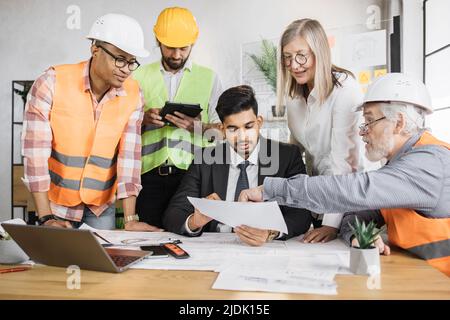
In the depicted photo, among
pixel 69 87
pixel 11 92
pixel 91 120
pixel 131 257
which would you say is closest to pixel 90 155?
pixel 91 120

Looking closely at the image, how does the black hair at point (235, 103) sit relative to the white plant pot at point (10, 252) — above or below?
above

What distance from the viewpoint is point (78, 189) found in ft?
7.66

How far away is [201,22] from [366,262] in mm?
2622

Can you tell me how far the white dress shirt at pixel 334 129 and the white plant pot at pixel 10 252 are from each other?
1402 mm

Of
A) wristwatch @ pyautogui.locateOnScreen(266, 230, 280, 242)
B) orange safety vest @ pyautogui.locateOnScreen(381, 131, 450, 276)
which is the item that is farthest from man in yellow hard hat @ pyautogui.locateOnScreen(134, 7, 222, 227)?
orange safety vest @ pyautogui.locateOnScreen(381, 131, 450, 276)

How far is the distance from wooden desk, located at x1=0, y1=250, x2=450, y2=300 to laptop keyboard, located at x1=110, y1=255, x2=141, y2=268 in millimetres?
42

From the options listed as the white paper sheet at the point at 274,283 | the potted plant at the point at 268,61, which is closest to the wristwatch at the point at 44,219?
the white paper sheet at the point at 274,283

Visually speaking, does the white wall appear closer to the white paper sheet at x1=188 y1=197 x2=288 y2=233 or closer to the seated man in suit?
the seated man in suit

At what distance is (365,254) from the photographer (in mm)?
1253

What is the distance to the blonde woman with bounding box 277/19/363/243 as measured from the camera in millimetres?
2281

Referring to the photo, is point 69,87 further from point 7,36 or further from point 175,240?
point 7,36

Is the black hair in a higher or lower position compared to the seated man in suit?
higher

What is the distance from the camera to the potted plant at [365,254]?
125 cm

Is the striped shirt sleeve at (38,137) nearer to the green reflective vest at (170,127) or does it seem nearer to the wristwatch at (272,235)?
the green reflective vest at (170,127)
